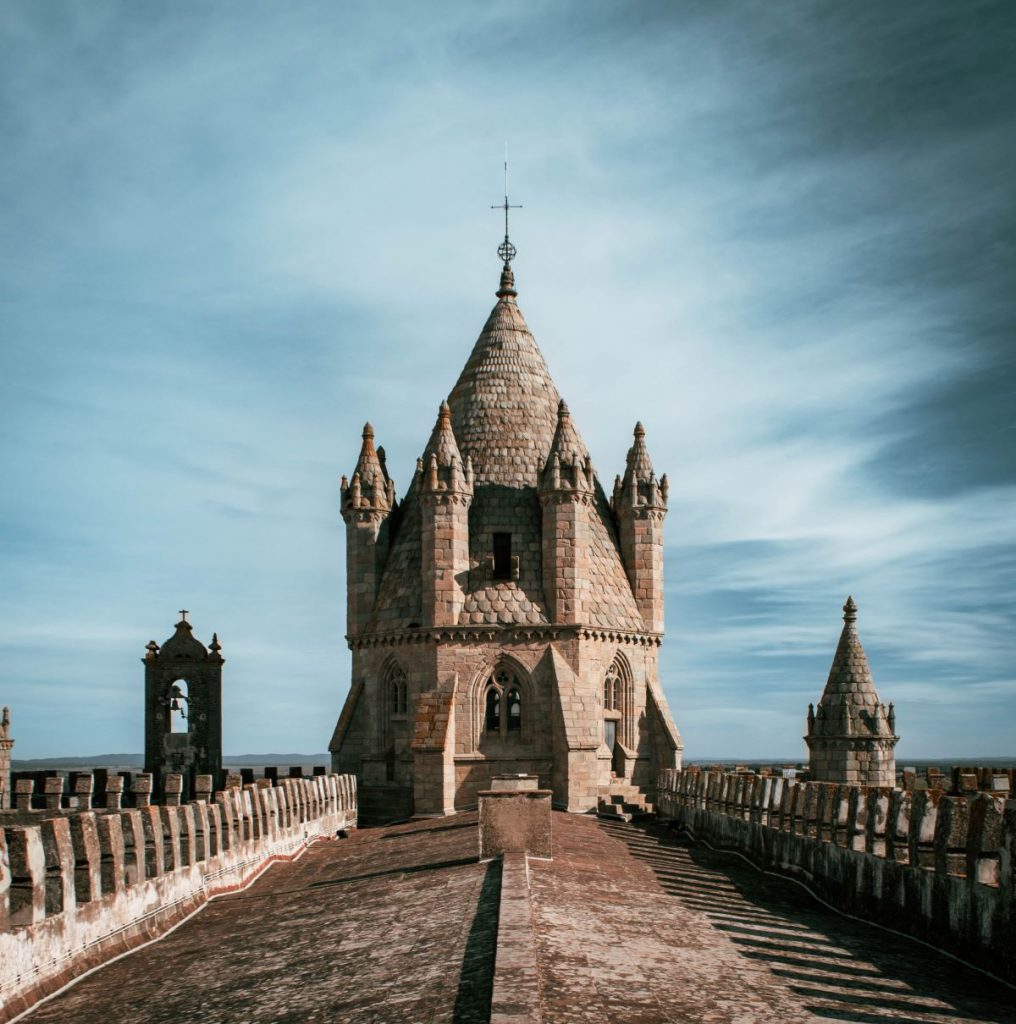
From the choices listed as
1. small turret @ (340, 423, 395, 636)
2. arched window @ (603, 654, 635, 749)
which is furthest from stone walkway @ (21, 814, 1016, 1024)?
small turret @ (340, 423, 395, 636)

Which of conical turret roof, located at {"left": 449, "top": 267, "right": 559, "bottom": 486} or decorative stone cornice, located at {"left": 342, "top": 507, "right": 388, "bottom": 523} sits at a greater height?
conical turret roof, located at {"left": 449, "top": 267, "right": 559, "bottom": 486}

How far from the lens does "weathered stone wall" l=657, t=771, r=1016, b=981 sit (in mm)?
15461

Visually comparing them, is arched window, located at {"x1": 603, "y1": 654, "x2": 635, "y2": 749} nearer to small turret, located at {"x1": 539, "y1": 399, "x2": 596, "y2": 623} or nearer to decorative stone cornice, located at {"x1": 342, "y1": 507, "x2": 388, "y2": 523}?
small turret, located at {"x1": 539, "y1": 399, "x2": 596, "y2": 623}

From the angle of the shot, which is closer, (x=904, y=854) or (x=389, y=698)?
(x=904, y=854)

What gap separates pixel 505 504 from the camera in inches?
1679

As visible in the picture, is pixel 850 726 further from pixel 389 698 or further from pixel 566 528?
pixel 389 698

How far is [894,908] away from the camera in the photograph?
1867 centimetres

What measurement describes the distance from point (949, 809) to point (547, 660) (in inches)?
935

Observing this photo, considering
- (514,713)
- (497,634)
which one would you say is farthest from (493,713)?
(497,634)

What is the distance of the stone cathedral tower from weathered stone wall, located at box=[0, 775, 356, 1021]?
42.3 ft

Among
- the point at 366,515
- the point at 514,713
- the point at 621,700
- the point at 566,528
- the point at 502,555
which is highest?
the point at 366,515

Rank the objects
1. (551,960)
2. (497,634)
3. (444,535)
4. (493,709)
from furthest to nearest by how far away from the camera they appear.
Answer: (444,535) → (493,709) → (497,634) → (551,960)

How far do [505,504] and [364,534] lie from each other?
4930mm

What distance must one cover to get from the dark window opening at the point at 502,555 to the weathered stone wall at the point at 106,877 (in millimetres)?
15538
